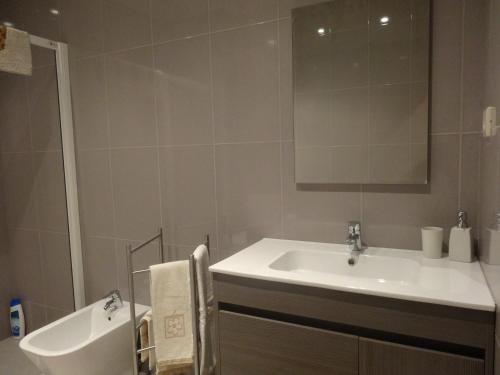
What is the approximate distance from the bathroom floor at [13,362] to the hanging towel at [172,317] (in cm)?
120

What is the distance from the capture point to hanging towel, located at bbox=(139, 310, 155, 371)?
5.67 ft

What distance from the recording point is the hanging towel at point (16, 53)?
1.85 metres

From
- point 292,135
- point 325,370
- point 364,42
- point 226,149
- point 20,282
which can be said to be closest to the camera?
point 325,370

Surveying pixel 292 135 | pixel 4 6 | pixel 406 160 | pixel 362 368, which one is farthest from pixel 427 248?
pixel 4 6

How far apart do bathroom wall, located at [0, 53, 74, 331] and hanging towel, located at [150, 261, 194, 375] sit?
1108mm

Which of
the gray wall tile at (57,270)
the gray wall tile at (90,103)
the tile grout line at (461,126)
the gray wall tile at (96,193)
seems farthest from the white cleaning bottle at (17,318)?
the tile grout line at (461,126)

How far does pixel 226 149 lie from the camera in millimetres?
1860

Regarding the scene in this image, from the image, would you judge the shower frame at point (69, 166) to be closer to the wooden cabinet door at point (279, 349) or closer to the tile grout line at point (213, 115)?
the tile grout line at point (213, 115)

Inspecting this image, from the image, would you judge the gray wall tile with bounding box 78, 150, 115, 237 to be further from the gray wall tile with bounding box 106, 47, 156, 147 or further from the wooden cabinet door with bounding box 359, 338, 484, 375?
the wooden cabinet door with bounding box 359, 338, 484, 375

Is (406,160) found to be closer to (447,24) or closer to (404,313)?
(447,24)

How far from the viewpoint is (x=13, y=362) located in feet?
7.65

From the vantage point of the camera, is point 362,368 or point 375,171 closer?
point 362,368

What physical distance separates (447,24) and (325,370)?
132 centimetres

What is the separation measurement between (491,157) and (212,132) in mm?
1217
